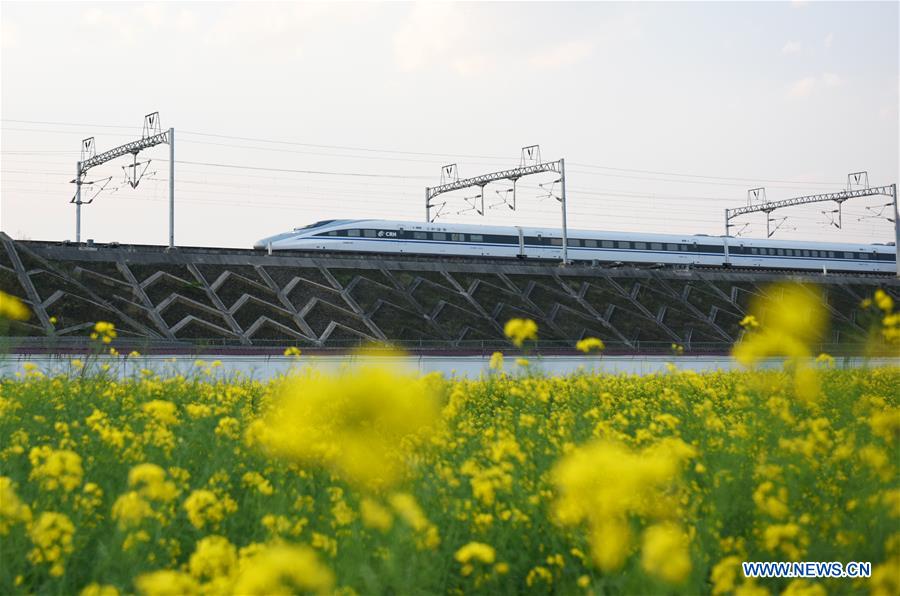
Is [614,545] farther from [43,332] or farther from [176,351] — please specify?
[43,332]

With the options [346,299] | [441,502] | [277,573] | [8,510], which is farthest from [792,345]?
[346,299]

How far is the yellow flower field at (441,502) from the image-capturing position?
13.0 feet

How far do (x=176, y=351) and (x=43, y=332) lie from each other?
4.69 m

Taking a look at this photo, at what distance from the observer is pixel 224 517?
16.6ft

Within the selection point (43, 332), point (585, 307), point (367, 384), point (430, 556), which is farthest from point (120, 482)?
point (585, 307)

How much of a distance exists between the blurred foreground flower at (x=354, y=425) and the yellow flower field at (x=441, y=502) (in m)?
0.02

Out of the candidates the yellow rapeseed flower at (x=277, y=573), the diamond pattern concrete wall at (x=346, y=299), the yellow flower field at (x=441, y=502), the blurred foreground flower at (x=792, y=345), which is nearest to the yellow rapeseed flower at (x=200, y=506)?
the yellow flower field at (x=441, y=502)

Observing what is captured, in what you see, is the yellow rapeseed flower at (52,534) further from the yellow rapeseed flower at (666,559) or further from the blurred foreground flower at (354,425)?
the yellow rapeseed flower at (666,559)

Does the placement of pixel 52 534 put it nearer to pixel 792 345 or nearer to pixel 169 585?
pixel 169 585

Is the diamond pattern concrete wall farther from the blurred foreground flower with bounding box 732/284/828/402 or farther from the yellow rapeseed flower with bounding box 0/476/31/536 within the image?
the yellow rapeseed flower with bounding box 0/476/31/536

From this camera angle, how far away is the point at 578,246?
1882 inches

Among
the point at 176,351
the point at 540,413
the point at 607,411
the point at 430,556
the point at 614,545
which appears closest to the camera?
the point at 614,545

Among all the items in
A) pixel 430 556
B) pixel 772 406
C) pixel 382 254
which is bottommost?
pixel 430 556

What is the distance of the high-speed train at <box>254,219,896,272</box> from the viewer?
39.5 metres
